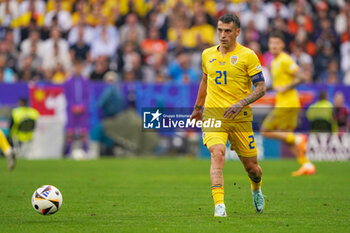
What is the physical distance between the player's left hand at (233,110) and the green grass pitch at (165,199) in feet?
4.17

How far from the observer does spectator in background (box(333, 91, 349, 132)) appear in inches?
874

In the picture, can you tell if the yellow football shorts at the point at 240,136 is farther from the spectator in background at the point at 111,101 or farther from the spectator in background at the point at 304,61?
the spectator in background at the point at 304,61

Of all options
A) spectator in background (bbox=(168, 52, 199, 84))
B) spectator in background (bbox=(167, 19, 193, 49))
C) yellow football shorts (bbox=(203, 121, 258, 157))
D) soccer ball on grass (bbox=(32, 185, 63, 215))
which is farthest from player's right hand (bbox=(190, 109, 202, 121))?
spectator in background (bbox=(167, 19, 193, 49))

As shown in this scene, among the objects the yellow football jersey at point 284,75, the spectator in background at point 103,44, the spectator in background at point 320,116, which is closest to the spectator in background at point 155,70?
the spectator in background at point 103,44

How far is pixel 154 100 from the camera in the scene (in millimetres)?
22750

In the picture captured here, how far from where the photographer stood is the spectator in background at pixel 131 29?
83.0 feet

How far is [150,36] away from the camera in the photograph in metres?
25.3

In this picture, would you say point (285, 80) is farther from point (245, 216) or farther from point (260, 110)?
point (245, 216)

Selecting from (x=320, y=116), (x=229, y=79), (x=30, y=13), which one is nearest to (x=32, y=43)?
(x=30, y=13)

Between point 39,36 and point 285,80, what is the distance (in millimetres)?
11815

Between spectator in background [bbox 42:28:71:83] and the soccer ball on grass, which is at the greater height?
spectator in background [bbox 42:28:71:83]

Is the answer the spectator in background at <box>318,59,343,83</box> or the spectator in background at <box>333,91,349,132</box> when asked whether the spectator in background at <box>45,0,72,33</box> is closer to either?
the spectator in background at <box>318,59,343,83</box>

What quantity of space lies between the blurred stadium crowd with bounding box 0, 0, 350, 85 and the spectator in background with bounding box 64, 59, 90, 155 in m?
1.15

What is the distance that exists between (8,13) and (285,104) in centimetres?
1339
